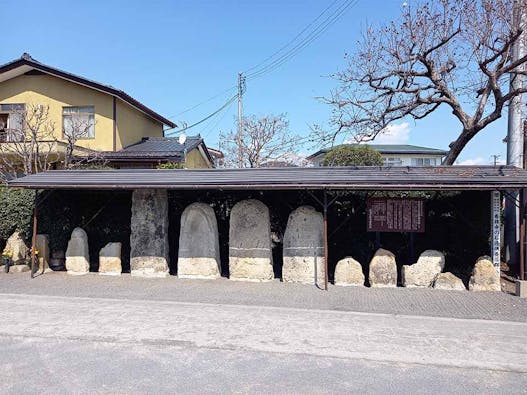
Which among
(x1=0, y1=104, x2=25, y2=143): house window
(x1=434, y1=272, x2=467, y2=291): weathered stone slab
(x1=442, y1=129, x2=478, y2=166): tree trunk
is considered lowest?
(x1=434, y1=272, x2=467, y2=291): weathered stone slab

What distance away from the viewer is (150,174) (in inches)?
432

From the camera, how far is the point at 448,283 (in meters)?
9.31

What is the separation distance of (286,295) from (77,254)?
19.9ft

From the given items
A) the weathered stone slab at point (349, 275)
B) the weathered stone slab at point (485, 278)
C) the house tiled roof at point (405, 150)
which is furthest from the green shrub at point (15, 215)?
the house tiled roof at point (405, 150)

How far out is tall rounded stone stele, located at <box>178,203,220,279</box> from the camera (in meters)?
10.7

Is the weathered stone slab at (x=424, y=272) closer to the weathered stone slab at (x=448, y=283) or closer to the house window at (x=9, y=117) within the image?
the weathered stone slab at (x=448, y=283)

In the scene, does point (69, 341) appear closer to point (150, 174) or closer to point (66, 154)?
point (150, 174)

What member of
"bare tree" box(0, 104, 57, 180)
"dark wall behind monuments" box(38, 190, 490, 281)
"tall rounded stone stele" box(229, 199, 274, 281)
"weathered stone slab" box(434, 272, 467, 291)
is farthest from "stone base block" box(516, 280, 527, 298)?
"bare tree" box(0, 104, 57, 180)

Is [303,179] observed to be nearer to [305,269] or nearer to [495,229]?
[305,269]

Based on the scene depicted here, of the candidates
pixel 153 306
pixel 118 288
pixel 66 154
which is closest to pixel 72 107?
pixel 66 154

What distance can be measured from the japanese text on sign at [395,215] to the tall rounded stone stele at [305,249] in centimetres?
133

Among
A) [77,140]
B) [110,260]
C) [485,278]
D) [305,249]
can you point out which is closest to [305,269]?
[305,249]

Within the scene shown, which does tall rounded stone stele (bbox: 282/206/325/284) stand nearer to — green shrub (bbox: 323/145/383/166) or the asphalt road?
the asphalt road

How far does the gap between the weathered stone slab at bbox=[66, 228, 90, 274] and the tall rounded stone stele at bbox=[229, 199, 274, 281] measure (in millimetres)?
4097
